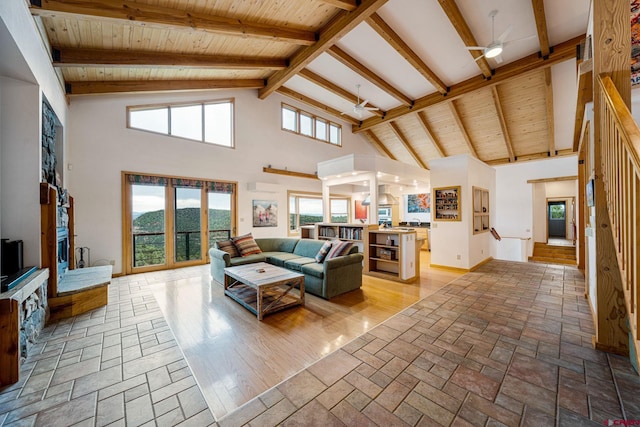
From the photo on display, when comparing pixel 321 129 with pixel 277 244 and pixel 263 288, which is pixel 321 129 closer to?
pixel 277 244

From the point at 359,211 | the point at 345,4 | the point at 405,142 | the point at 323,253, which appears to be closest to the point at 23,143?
the point at 323,253

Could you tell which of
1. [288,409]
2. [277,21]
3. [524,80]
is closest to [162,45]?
[277,21]

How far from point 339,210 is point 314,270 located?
22.9 feet

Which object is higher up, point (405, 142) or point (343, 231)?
point (405, 142)

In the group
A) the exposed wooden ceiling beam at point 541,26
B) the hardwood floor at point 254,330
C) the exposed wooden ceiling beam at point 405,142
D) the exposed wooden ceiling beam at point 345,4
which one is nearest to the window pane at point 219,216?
the hardwood floor at point 254,330

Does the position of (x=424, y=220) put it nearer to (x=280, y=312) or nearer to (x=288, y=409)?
(x=280, y=312)

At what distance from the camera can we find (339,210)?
10.7 meters

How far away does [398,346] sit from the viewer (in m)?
2.43

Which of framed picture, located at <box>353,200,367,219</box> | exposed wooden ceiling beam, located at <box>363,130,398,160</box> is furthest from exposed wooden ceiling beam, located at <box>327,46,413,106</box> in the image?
framed picture, located at <box>353,200,367,219</box>

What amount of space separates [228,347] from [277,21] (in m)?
5.07

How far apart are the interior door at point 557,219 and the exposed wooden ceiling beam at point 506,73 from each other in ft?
26.5

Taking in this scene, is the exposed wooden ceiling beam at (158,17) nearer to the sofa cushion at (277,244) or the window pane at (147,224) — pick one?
the window pane at (147,224)

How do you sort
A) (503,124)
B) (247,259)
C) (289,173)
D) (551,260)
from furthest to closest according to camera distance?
(289,173), (503,124), (551,260), (247,259)

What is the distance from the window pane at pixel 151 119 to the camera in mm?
5547
